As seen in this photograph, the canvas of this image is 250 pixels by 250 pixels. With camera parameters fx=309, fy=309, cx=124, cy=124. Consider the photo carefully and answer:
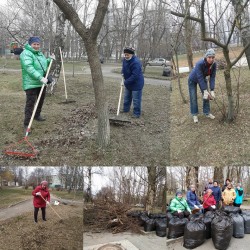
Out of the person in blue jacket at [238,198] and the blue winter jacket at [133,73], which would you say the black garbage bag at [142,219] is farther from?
the person in blue jacket at [238,198]

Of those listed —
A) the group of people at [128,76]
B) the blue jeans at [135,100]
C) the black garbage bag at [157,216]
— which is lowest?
the black garbage bag at [157,216]

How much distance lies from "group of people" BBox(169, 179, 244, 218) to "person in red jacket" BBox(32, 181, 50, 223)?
2.01 meters

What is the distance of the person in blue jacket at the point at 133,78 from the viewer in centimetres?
556

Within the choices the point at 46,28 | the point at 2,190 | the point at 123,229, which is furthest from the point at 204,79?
the point at 46,28

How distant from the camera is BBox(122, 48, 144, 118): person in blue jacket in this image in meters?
5.56

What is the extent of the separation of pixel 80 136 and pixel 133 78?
157 centimetres

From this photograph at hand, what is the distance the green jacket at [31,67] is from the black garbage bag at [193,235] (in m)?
3.21

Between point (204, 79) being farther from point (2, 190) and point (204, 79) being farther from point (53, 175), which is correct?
point (2, 190)

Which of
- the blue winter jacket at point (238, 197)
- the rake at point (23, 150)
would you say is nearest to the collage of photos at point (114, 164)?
the rake at point (23, 150)

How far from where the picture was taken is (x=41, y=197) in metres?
5.01

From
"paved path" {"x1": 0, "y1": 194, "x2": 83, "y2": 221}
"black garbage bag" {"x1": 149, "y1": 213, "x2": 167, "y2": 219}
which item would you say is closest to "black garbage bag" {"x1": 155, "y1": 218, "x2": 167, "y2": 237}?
"black garbage bag" {"x1": 149, "y1": 213, "x2": 167, "y2": 219}

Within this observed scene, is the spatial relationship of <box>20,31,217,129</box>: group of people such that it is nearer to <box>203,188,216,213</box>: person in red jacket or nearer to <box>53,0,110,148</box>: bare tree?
<box>53,0,110,148</box>: bare tree

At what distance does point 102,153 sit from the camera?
432cm

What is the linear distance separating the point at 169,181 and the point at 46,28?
1116cm
